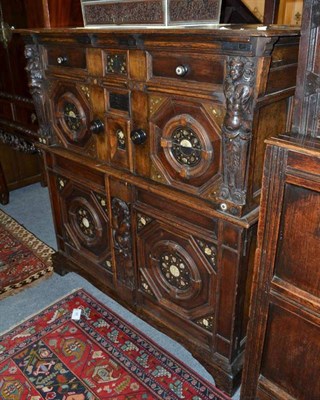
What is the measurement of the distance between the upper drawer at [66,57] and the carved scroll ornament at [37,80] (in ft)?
0.25

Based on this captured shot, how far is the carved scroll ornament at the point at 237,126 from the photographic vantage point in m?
1.28

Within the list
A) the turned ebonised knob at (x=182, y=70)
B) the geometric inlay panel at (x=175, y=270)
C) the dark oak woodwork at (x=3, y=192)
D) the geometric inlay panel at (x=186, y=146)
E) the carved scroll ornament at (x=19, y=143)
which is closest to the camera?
the turned ebonised knob at (x=182, y=70)

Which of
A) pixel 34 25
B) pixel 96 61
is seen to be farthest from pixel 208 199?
pixel 34 25

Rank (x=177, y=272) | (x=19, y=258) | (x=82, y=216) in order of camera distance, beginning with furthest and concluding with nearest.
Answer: (x=19, y=258)
(x=82, y=216)
(x=177, y=272)

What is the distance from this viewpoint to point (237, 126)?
4.40 feet

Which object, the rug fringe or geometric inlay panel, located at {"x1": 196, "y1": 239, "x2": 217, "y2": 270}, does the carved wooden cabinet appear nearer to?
geometric inlay panel, located at {"x1": 196, "y1": 239, "x2": 217, "y2": 270}

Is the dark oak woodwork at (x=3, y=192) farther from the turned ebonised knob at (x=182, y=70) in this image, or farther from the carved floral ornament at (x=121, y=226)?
the turned ebonised knob at (x=182, y=70)

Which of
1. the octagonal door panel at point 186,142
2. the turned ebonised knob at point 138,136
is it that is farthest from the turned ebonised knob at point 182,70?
the turned ebonised knob at point 138,136

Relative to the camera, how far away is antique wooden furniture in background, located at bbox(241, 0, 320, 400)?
1.14 meters

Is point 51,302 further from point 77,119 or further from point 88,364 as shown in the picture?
point 77,119

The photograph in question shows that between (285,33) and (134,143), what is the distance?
2.57 feet

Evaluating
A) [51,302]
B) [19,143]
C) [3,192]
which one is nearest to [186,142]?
[51,302]

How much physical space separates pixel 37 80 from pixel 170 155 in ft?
3.18

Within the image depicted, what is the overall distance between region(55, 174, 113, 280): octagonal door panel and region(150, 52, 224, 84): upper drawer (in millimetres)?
799
